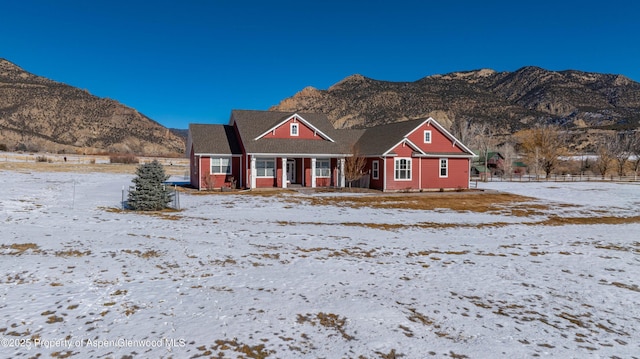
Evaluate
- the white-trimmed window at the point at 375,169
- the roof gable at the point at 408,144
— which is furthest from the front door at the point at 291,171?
the roof gable at the point at 408,144

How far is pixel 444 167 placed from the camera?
103 ft

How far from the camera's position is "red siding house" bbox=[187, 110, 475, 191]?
2922 cm

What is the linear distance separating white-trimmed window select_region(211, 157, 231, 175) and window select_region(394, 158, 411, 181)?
13.8 meters

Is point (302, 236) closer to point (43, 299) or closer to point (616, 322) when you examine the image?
point (43, 299)

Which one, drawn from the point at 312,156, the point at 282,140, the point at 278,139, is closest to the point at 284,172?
the point at 312,156

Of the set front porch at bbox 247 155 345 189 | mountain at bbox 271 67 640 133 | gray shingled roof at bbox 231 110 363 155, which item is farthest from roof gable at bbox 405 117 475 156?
mountain at bbox 271 67 640 133

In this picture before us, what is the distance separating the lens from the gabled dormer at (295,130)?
30.8m

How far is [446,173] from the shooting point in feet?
103

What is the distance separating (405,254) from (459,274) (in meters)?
1.95

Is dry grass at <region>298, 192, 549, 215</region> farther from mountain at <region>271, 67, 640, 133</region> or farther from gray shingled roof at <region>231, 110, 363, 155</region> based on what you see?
mountain at <region>271, 67, 640, 133</region>

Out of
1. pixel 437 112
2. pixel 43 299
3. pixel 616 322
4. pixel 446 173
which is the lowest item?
pixel 616 322

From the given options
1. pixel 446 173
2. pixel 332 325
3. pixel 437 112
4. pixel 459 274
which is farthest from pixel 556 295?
pixel 437 112

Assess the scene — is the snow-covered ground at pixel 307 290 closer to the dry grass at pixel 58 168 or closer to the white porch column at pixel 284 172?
the white porch column at pixel 284 172

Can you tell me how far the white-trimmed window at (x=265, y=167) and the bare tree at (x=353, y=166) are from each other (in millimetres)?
6024
